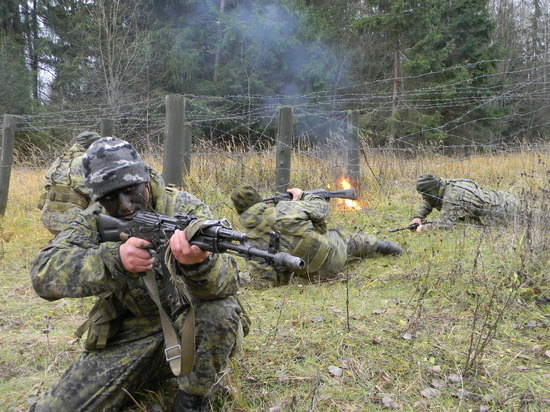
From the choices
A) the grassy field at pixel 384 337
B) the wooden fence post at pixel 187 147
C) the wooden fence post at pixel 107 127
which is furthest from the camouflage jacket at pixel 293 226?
the wooden fence post at pixel 107 127

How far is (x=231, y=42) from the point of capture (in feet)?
68.7

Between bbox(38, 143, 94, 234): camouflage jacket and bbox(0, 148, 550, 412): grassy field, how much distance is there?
835 mm

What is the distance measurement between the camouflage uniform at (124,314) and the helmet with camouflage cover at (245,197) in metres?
2.13

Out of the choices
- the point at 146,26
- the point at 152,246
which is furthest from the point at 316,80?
the point at 152,246

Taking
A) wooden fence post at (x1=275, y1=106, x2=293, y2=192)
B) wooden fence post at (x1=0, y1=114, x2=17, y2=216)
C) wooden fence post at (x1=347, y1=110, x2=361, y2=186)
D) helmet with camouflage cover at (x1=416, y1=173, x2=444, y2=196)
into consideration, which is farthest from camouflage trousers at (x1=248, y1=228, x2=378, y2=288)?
wooden fence post at (x1=0, y1=114, x2=17, y2=216)

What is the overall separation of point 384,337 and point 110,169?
7.26 feet

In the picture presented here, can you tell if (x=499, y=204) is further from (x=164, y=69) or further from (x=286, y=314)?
(x=164, y=69)

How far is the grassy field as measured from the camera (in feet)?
8.39

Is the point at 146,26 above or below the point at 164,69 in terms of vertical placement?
above

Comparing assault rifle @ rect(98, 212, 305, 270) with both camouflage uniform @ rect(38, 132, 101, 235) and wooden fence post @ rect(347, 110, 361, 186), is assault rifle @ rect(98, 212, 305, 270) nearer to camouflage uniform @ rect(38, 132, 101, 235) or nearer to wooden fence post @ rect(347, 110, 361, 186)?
camouflage uniform @ rect(38, 132, 101, 235)

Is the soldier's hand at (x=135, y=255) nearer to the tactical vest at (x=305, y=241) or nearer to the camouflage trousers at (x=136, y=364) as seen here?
the camouflage trousers at (x=136, y=364)

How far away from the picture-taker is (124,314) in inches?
104

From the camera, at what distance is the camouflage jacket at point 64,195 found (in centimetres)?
485

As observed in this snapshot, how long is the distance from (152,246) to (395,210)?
6191 millimetres
